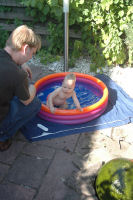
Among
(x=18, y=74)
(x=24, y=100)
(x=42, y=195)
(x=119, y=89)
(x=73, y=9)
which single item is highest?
(x=73, y=9)

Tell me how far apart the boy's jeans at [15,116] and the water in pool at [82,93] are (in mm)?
1073

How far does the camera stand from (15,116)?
2.62 metres

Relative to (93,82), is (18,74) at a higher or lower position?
higher

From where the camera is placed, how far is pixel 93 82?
13.4 feet

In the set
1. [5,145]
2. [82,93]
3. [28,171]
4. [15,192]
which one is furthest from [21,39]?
[82,93]

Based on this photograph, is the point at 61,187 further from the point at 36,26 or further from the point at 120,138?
the point at 36,26

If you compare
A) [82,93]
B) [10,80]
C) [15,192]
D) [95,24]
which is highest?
[95,24]

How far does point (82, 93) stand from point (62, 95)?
2.63 ft

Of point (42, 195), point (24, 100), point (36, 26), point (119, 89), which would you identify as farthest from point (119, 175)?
point (36, 26)

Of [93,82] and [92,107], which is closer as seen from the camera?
[92,107]

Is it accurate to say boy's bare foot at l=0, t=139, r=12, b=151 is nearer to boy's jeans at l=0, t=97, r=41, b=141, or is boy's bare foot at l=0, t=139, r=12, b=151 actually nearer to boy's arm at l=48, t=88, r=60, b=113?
boy's jeans at l=0, t=97, r=41, b=141

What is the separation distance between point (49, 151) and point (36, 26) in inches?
134

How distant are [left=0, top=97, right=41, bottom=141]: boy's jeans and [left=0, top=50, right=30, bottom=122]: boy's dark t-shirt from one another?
0.18 metres

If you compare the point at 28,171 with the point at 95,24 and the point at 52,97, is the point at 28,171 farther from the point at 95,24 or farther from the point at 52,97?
the point at 95,24
